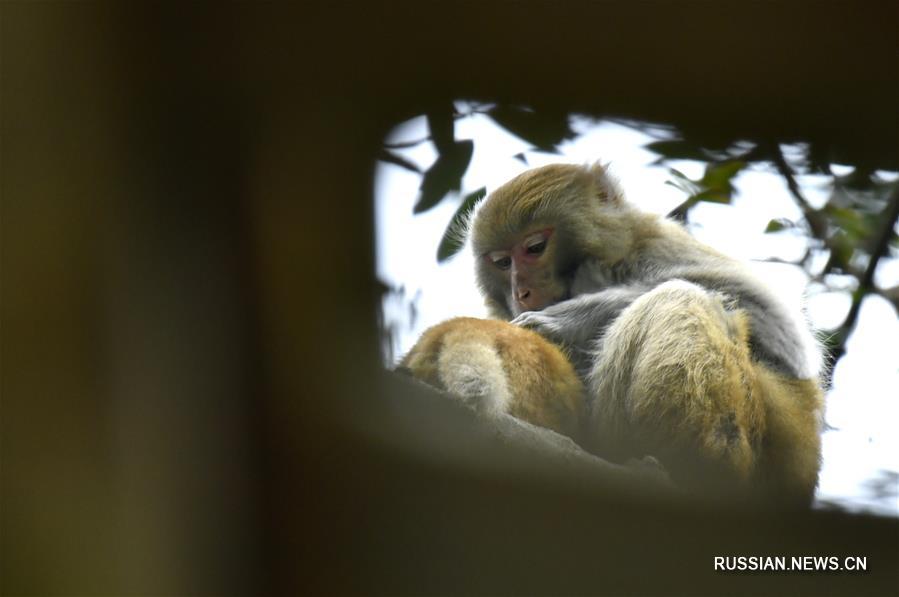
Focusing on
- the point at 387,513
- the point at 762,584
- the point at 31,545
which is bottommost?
the point at 762,584

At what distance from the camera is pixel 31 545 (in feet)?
3.34

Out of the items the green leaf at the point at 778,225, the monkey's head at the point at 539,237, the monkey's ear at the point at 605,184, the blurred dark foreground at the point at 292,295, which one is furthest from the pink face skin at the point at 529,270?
the green leaf at the point at 778,225

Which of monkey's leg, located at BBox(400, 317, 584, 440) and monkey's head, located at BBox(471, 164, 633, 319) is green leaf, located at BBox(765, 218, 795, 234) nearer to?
monkey's head, located at BBox(471, 164, 633, 319)

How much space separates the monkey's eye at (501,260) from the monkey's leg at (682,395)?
0.55 m

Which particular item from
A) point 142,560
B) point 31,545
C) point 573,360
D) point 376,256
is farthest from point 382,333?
point 31,545

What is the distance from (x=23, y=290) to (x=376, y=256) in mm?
1013

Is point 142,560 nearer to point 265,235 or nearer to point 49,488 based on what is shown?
point 49,488

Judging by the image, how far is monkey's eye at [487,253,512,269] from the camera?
266cm

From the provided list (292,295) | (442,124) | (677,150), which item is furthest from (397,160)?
(677,150)

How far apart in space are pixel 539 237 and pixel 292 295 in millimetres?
991

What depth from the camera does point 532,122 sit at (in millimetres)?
2299

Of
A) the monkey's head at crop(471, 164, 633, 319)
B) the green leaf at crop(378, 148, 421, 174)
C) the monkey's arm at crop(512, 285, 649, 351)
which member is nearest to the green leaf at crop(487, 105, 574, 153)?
the green leaf at crop(378, 148, 421, 174)

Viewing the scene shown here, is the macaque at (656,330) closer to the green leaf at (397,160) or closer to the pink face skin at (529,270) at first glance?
the pink face skin at (529,270)

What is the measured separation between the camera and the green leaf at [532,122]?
2.28 metres
